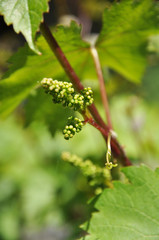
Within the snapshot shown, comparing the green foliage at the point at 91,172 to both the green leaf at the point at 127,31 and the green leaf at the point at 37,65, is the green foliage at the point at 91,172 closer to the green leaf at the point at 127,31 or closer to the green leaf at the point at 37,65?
the green leaf at the point at 37,65

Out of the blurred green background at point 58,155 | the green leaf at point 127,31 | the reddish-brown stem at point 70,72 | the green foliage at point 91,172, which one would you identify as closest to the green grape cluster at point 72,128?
the reddish-brown stem at point 70,72

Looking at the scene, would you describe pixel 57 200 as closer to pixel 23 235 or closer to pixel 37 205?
pixel 37 205

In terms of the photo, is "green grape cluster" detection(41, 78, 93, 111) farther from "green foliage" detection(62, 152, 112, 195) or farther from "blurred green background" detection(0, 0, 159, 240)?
"blurred green background" detection(0, 0, 159, 240)

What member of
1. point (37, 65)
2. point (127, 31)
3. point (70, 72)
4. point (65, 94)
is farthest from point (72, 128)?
point (127, 31)

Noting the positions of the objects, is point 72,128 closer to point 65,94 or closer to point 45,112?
point 65,94

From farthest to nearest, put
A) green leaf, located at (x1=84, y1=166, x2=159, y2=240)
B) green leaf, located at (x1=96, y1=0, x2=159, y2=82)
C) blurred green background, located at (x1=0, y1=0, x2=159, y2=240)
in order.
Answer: blurred green background, located at (x1=0, y1=0, x2=159, y2=240) < green leaf, located at (x1=96, y1=0, x2=159, y2=82) < green leaf, located at (x1=84, y1=166, x2=159, y2=240)

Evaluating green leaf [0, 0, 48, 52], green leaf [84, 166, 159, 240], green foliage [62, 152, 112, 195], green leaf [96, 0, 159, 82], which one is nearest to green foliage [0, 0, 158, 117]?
green leaf [96, 0, 159, 82]

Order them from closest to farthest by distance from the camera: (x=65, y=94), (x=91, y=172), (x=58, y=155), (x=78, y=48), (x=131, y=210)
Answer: (x=65, y=94) → (x=131, y=210) → (x=91, y=172) → (x=78, y=48) → (x=58, y=155)
